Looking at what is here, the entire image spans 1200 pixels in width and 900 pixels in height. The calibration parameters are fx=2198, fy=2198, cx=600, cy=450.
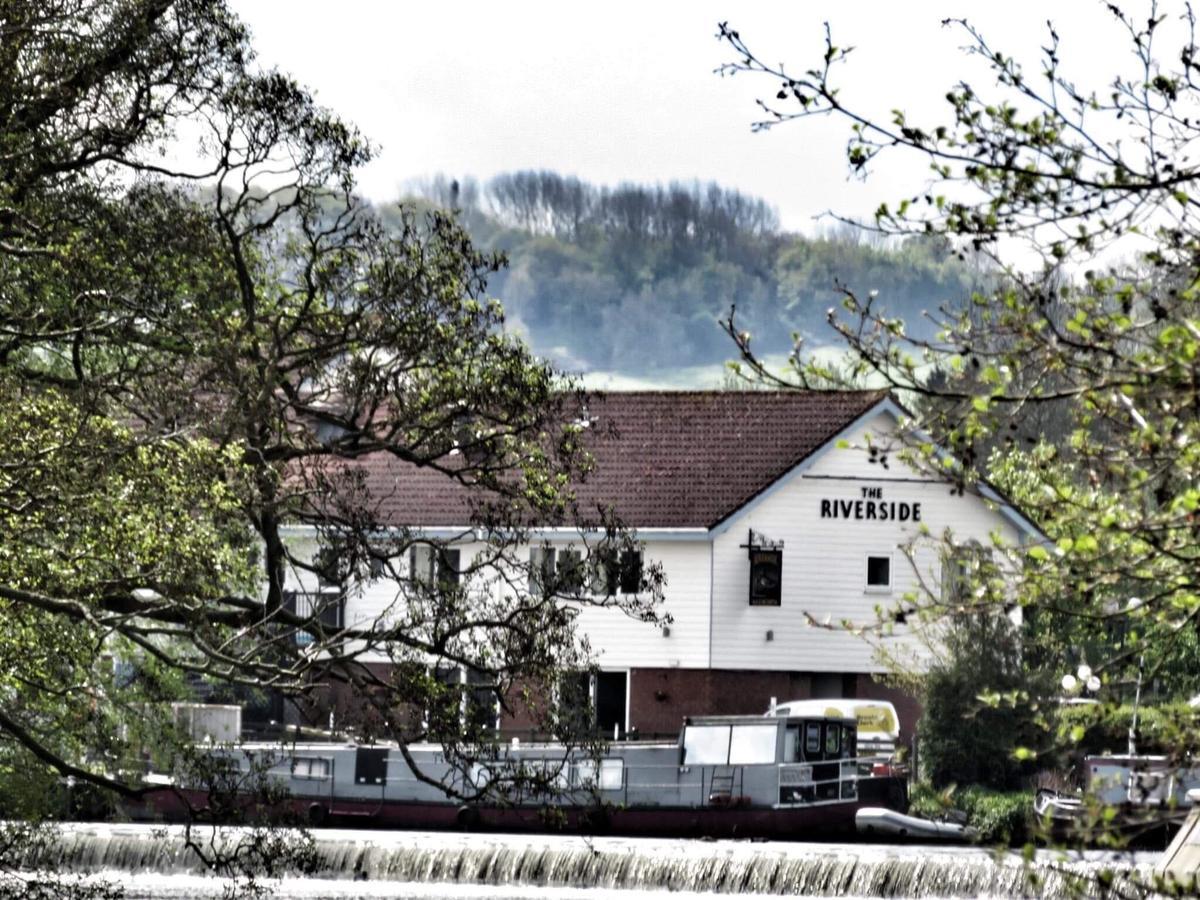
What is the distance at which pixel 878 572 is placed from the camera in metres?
52.7

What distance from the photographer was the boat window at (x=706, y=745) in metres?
44.3

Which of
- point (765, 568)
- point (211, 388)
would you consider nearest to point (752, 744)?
point (765, 568)

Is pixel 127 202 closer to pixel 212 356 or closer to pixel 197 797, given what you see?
pixel 212 356

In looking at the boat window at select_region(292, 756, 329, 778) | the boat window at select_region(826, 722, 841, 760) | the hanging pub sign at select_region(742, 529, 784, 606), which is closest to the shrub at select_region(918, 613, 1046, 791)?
the boat window at select_region(826, 722, 841, 760)

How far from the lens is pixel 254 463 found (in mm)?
20844

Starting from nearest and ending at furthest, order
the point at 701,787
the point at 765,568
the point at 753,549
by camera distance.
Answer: the point at 701,787 < the point at 753,549 < the point at 765,568

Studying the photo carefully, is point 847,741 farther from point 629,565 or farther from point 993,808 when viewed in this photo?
point 629,565

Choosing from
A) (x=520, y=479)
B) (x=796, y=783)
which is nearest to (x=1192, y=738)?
(x=520, y=479)

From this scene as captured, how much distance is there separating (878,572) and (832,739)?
28.6 feet

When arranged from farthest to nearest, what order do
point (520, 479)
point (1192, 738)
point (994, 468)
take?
point (994, 468)
point (520, 479)
point (1192, 738)

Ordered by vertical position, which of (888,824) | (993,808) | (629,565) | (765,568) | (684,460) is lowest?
(888,824)

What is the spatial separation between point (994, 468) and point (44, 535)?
155ft

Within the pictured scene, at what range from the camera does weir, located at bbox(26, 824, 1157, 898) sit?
112 ft

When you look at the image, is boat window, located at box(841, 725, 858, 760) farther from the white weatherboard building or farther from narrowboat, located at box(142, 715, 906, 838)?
the white weatherboard building
